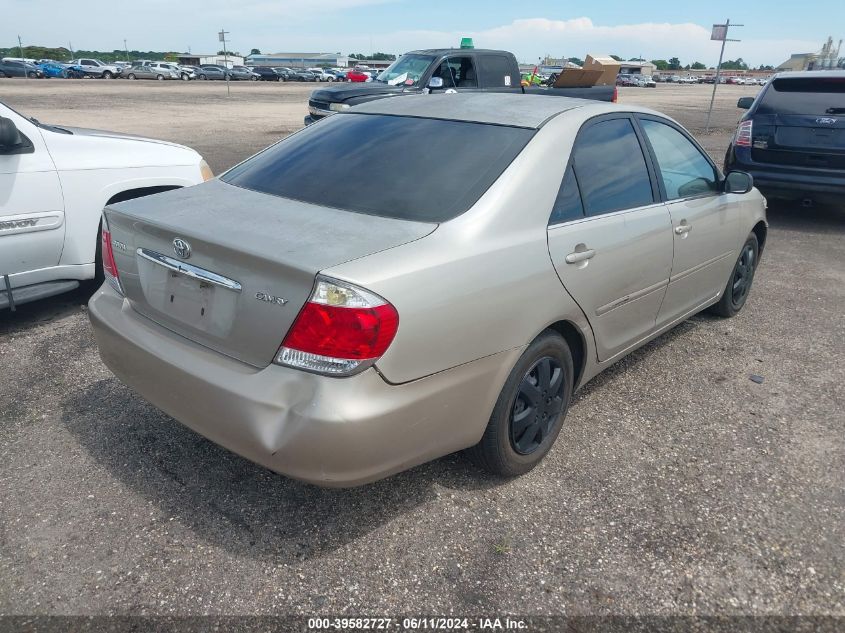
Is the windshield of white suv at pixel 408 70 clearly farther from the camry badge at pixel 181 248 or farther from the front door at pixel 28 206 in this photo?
the camry badge at pixel 181 248

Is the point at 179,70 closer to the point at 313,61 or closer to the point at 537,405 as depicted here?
the point at 313,61

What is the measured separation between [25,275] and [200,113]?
753 inches

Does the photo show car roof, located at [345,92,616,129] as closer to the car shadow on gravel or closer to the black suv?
the car shadow on gravel

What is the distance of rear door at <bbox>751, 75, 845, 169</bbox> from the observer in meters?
7.27

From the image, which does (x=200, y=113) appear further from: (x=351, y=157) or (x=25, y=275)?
(x=351, y=157)

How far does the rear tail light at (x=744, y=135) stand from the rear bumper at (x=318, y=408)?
6.57 m

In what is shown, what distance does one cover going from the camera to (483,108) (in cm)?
327

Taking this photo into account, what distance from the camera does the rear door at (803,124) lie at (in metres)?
7.27

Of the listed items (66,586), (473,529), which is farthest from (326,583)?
(66,586)

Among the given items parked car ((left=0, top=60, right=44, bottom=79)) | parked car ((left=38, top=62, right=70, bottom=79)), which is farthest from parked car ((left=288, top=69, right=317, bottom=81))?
parked car ((left=0, top=60, right=44, bottom=79))

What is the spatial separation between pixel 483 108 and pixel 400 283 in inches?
57.0

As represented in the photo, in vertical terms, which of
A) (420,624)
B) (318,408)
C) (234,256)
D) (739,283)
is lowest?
(420,624)

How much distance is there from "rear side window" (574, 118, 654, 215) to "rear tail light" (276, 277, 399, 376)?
53.1 inches

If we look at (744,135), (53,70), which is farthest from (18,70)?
(744,135)
